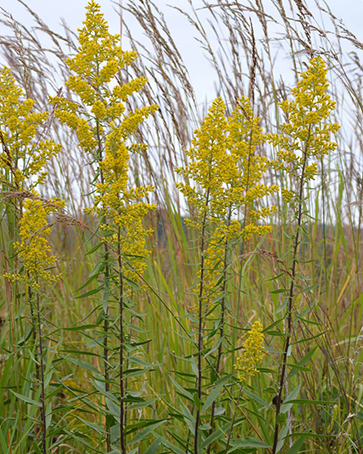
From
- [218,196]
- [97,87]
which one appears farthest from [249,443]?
[97,87]

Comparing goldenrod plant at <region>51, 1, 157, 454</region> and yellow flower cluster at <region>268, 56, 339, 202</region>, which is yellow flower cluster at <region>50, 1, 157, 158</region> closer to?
goldenrod plant at <region>51, 1, 157, 454</region>

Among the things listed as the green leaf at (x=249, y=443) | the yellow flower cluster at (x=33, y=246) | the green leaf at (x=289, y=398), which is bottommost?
the green leaf at (x=249, y=443)

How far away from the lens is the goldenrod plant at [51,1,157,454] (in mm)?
1514

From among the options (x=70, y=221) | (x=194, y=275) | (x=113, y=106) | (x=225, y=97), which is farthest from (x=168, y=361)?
(x=225, y=97)

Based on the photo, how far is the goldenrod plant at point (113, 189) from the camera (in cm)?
151

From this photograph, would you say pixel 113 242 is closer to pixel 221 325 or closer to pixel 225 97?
pixel 221 325

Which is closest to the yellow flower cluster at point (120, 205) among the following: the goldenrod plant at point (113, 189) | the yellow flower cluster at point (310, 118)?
the goldenrod plant at point (113, 189)

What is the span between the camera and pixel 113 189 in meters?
1.51

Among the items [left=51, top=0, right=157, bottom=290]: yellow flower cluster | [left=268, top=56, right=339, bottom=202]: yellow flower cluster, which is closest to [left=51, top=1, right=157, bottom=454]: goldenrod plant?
[left=51, top=0, right=157, bottom=290]: yellow flower cluster

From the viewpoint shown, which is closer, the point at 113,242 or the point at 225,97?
the point at 113,242

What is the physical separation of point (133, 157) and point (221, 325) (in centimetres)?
165

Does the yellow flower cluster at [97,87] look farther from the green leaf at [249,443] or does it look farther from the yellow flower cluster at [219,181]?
the green leaf at [249,443]

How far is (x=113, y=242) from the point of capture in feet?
5.09

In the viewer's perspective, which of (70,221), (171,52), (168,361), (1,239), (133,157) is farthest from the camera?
(133,157)
